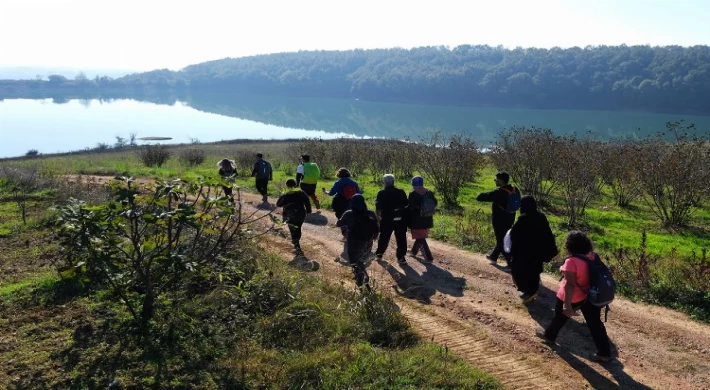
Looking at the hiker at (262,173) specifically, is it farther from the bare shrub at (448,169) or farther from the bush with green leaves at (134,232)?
the bush with green leaves at (134,232)

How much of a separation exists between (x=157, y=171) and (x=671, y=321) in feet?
59.5

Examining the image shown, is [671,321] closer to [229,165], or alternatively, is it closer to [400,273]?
[400,273]

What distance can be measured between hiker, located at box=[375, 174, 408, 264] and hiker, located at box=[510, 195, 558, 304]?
211 centimetres

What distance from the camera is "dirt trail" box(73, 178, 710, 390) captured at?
5.06 metres

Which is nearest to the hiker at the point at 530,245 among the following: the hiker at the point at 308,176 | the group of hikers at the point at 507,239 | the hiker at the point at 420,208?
the group of hikers at the point at 507,239

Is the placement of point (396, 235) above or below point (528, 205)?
below

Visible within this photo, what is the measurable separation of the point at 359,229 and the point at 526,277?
229cm

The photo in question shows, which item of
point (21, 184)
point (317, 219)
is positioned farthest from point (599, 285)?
point (21, 184)

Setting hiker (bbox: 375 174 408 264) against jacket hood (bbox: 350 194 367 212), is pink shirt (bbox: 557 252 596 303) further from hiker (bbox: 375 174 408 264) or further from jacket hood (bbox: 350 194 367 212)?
hiker (bbox: 375 174 408 264)

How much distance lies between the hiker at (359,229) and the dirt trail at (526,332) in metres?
0.43

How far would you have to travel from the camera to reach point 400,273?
27.0 feet

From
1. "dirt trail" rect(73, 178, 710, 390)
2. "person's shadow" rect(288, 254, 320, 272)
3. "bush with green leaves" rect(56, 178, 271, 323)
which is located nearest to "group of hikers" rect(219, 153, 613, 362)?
"dirt trail" rect(73, 178, 710, 390)

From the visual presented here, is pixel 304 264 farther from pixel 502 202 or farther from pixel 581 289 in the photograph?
pixel 581 289

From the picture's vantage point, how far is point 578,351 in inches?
219
